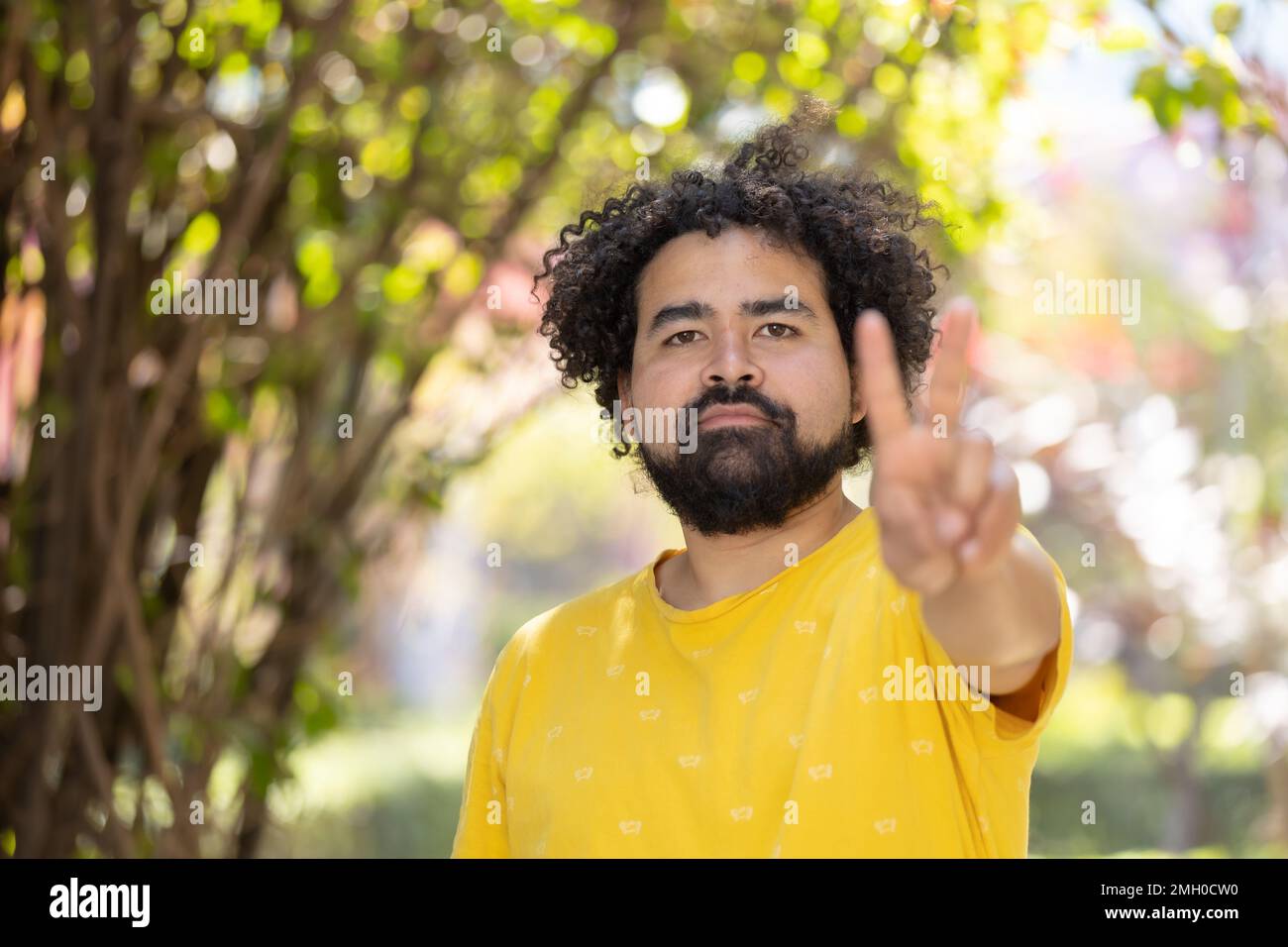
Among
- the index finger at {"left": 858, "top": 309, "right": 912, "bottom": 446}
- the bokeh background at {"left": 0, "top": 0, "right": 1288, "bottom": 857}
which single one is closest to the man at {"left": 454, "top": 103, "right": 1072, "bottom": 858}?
the index finger at {"left": 858, "top": 309, "right": 912, "bottom": 446}

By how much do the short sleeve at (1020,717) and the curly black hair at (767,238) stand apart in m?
0.57

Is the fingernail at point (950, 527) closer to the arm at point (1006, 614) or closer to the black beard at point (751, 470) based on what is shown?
the arm at point (1006, 614)

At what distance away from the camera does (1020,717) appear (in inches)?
52.5

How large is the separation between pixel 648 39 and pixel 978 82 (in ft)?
2.56

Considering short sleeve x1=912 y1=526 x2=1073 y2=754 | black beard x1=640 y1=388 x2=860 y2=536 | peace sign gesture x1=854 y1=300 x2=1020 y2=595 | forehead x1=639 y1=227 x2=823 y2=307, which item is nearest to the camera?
peace sign gesture x1=854 y1=300 x2=1020 y2=595

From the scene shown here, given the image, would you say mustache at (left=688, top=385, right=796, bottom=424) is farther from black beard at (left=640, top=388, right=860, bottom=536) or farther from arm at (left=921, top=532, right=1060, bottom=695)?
arm at (left=921, top=532, right=1060, bottom=695)

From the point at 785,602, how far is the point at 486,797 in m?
0.48

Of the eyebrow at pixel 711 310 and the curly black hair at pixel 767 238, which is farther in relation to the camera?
the curly black hair at pixel 767 238

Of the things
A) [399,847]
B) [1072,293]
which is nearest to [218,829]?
[1072,293]

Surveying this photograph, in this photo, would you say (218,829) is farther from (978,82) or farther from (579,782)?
(978,82)

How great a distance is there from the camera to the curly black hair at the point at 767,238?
5.96 feet

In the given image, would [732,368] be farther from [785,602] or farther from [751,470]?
[785,602]

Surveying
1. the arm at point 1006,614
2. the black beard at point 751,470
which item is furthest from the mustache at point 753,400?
the arm at point 1006,614

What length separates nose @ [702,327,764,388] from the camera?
5.26 feet
